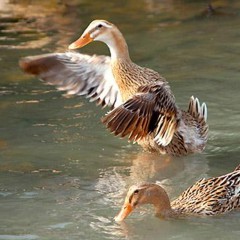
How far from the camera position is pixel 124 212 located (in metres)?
8.48

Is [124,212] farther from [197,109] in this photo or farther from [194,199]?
[197,109]

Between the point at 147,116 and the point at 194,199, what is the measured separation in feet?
4.84

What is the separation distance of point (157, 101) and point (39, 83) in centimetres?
371

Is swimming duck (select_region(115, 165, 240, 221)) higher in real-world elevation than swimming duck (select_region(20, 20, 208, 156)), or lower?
lower

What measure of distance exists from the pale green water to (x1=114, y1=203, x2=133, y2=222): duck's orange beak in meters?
0.06

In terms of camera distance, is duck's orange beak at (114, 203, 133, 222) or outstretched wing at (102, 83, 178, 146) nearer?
duck's orange beak at (114, 203, 133, 222)

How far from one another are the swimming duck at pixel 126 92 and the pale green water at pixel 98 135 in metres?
0.28

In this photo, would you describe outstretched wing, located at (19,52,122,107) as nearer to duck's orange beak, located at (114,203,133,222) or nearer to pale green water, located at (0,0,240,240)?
pale green water, located at (0,0,240,240)

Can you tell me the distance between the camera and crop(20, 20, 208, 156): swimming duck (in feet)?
33.1

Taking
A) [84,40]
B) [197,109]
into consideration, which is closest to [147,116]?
[197,109]

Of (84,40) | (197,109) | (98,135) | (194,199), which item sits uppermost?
(84,40)

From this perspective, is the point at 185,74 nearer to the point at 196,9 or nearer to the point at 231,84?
the point at 231,84

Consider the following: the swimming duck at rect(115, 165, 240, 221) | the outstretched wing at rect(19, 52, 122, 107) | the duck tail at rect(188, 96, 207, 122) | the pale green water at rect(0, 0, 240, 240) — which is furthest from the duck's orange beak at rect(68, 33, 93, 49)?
the swimming duck at rect(115, 165, 240, 221)

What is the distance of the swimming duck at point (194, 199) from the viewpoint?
8625mm
